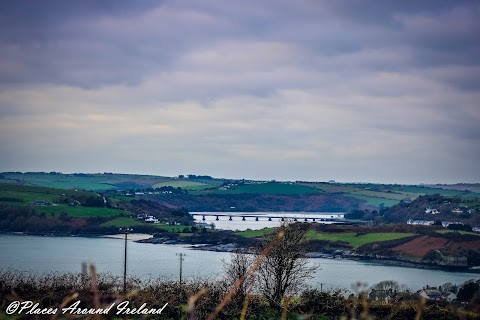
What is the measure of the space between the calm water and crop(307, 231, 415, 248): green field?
519 inches

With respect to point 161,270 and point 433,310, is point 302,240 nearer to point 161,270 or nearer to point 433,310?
point 433,310

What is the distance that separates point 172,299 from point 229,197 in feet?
491

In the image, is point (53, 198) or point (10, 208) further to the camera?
point (53, 198)

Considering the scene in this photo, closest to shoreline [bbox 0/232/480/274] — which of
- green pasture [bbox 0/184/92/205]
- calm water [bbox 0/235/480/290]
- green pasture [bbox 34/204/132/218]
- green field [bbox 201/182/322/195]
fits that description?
calm water [bbox 0/235/480/290]

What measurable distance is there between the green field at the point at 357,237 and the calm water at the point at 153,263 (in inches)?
519

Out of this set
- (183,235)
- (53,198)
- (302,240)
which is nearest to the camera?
(302,240)

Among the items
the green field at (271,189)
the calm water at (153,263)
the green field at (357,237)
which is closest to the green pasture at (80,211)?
the calm water at (153,263)

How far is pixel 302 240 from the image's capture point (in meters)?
31.2

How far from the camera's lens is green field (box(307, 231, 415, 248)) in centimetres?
8709

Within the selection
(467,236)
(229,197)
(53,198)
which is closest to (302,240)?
(467,236)

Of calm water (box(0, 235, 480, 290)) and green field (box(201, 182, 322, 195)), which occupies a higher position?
green field (box(201, 182, 322, 195))

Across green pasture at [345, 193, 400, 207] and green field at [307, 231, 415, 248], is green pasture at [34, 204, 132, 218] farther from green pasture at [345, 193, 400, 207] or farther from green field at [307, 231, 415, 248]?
green pasture at [345, 193, 400, 207]

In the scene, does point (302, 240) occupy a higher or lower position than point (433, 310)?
higher

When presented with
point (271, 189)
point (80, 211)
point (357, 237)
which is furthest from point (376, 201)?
point (80, 211)
